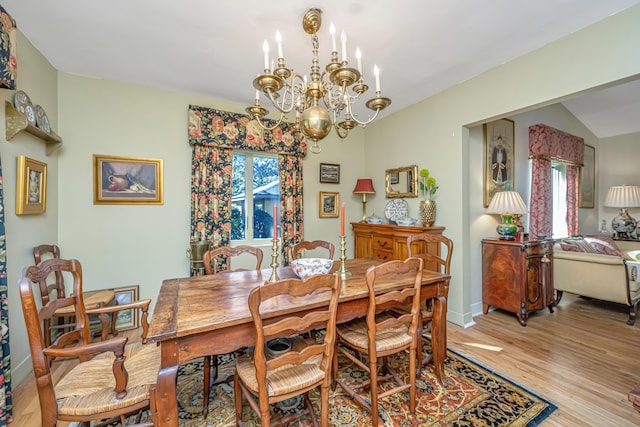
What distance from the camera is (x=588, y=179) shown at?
17.1 ft

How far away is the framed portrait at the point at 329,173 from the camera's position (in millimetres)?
4148

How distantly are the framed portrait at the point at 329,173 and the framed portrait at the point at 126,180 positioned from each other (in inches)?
84.5

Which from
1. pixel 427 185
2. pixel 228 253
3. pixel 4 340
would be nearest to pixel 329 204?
pixel 427 185

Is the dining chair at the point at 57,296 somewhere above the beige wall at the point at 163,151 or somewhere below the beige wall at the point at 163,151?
below

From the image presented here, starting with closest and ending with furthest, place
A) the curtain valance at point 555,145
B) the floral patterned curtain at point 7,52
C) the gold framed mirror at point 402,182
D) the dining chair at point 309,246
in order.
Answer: the floral patterned curtain at point 7,52, the dining chair at point 309,246, the gold framed mirror at point 402,182, the curtain valance at point 555,145

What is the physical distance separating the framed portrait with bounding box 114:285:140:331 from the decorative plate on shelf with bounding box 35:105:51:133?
1.70 m

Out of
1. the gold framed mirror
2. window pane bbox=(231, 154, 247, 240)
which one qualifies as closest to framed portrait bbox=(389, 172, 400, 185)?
the gold framed mirror

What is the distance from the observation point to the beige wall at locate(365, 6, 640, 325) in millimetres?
2020

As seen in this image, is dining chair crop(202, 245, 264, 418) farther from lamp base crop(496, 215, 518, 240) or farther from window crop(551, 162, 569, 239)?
window crop(551, 162, 569, 239)

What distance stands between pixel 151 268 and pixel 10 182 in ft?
4.82

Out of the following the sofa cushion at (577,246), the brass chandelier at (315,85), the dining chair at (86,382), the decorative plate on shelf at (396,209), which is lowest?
the dining chair at (86,382)

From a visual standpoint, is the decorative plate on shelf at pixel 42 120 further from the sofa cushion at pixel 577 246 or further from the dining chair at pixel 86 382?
the sofa cushion at pixel 577 246

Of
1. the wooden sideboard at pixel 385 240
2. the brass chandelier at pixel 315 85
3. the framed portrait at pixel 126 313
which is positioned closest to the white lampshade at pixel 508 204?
the wooden sideboard at pixel 385 240

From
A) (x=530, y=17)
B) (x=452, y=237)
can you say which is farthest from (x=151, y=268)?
(x=530, y=17)
